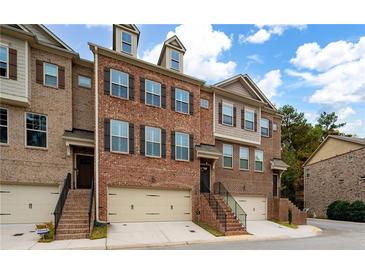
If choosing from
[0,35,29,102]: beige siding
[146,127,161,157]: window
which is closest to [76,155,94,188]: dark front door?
[146,127,161,157]: window

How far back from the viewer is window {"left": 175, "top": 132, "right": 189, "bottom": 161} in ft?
50.8

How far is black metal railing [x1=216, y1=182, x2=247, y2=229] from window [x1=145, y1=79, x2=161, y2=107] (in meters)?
6.47

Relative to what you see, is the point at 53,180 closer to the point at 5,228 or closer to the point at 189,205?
the point at 5,228

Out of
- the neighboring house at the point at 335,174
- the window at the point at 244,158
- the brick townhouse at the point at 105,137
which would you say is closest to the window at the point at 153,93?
the brick townhouse at the point at 105,137

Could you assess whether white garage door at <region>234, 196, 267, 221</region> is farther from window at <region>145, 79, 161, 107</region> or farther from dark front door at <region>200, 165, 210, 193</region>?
window at <region>145, 79, 161, 107</region>

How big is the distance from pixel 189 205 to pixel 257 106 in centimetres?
900

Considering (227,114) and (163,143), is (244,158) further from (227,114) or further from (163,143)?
(163,143)

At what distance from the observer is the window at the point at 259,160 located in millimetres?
19875

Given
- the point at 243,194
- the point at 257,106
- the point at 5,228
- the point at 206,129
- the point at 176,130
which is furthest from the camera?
the point at 257,106

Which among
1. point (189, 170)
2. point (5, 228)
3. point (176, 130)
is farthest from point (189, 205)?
point (5, 228)

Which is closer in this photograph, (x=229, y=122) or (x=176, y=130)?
(x=176, y=130)

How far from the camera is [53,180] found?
13.2 meters

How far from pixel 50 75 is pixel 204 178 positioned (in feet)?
34.3

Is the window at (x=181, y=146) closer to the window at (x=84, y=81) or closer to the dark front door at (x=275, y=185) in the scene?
the window at (x=84, y=81)
